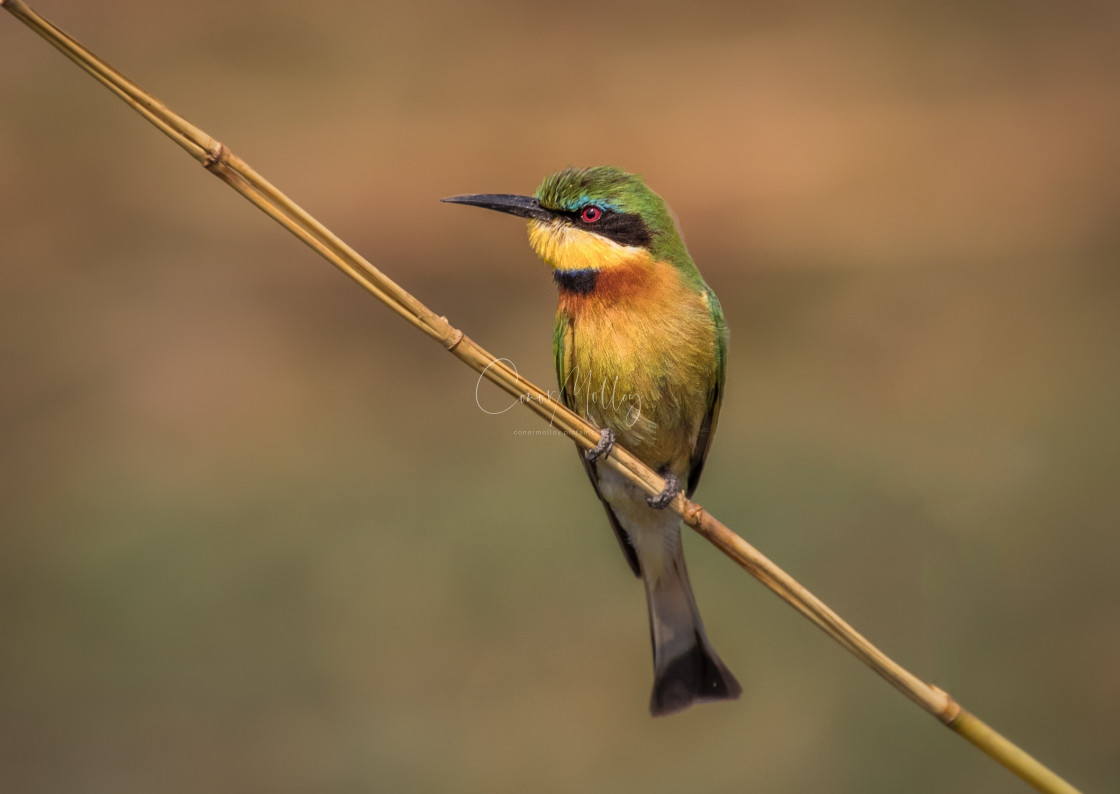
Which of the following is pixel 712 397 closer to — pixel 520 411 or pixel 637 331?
pixel 637 331

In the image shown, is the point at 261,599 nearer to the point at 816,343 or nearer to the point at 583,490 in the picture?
the point at 583,490

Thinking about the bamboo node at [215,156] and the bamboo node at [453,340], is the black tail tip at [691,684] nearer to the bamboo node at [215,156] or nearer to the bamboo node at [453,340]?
the bamboo node at [453,340]

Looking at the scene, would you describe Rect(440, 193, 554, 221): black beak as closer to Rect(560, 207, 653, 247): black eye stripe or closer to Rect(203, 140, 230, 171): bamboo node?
Rect(560, 207, 653, 247): black eye stripe

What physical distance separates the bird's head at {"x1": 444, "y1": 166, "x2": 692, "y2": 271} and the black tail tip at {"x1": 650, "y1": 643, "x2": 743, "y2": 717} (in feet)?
2.70

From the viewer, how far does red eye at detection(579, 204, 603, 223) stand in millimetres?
2090

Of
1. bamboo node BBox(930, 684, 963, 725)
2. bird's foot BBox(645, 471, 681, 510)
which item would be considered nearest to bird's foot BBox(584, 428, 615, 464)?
bird's foot BBox(645, 471, 681, 510)

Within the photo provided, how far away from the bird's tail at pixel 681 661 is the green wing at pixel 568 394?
0.11 m

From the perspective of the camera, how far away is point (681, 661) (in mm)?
2270

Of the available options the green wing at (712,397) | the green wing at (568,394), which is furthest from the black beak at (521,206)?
the green wing at (712,397)

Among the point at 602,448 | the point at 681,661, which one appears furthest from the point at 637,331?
the point at 681,661

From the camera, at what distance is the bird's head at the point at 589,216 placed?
2.08 m

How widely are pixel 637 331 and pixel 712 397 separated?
A: 0.33 metres

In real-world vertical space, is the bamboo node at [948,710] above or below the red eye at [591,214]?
below

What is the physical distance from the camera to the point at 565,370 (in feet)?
7.50
